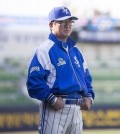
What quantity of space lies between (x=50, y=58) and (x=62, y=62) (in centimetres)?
9

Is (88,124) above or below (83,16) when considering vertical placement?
below

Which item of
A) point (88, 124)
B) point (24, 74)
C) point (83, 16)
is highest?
point (83, 16)

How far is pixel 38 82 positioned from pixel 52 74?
0.13 meters

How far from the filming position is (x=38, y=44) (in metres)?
6.55

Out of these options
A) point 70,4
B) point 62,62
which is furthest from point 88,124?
point 62,62

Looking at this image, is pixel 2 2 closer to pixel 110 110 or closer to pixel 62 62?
pixel 110 110

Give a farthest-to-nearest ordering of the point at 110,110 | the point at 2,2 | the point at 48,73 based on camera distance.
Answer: the point at 110,110, the point at 2,2, the point at 48,73

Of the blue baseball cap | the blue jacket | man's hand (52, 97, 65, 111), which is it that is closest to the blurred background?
the blue baseball cap

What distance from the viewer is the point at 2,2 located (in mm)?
6422

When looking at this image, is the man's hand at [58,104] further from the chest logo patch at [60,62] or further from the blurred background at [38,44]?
the blurred background at [38,44]

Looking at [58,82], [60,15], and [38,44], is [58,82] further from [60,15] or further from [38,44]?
[38,44]

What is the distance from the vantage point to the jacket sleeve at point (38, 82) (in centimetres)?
395

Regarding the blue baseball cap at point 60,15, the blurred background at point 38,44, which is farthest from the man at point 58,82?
the blurred background at point 38,44

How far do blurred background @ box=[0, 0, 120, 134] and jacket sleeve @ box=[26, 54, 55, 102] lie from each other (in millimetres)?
2493
